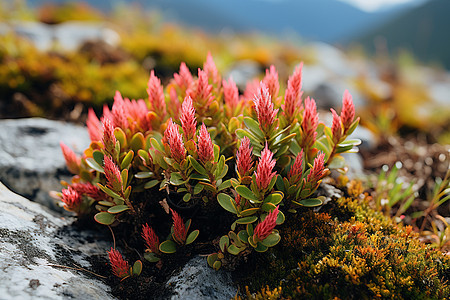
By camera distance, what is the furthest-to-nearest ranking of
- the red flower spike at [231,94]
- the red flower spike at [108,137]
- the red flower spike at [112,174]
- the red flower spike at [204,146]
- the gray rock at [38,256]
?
the red flower spike at [231,94] → the red flower spike at [108,137] → the red flower spike at [112,174] → the red flower spike at [204,146] → the gray rock at [38,256]

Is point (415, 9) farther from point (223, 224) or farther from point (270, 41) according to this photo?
point (223, 224)

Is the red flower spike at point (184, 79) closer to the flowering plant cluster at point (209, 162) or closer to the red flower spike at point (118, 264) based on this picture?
the flowering plant cluster at point (209, 162)

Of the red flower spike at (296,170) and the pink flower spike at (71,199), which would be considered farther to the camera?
the pink flower spike at (71,199)

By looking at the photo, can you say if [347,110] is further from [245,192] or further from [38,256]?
[38,256]

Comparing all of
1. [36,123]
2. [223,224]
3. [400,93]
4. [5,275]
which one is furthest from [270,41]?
[5,275]

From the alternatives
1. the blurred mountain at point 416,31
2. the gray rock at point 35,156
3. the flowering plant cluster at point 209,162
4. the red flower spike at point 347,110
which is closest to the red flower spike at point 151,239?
the flowering plant cluster at point 209,162

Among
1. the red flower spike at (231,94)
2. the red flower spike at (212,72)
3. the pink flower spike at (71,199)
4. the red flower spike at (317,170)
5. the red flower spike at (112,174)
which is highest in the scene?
the red flower spike at (212,72)
